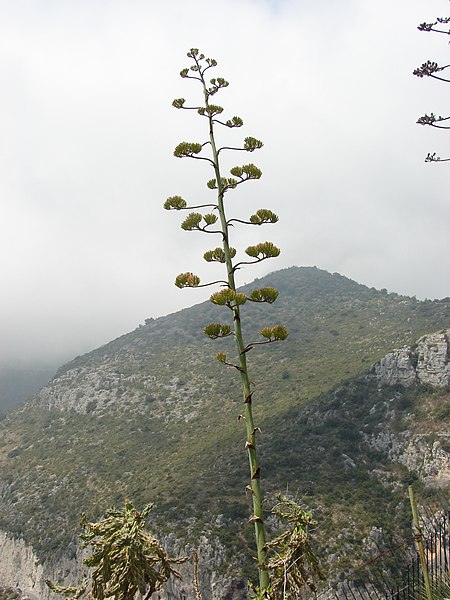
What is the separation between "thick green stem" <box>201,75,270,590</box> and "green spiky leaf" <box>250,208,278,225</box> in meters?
0.47

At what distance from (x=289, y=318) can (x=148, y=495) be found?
63586 millimetres

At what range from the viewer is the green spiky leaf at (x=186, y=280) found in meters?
4.76

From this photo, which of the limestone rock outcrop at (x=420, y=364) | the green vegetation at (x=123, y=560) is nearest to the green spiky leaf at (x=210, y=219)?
the green vegetation at (x=123, y=560)

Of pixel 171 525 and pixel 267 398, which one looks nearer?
pixel 171 525

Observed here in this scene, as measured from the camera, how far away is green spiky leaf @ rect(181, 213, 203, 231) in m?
5.16

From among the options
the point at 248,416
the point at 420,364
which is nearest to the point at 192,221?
the point at 248,416

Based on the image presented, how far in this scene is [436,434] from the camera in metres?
42.3

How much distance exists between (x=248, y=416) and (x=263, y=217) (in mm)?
2412

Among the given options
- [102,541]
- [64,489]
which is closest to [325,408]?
[64,489]

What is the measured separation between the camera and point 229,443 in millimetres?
49938

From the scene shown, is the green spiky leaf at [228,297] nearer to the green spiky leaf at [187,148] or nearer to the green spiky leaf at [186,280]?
the green spiky leaf at [186,280]

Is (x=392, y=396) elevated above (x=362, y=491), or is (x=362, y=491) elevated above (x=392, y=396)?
(x=392, y=396)

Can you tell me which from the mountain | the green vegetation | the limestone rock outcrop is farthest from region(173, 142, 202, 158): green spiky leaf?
the limestone rock outcrop

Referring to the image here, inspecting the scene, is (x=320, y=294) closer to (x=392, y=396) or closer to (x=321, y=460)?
(x=392, y=396)
